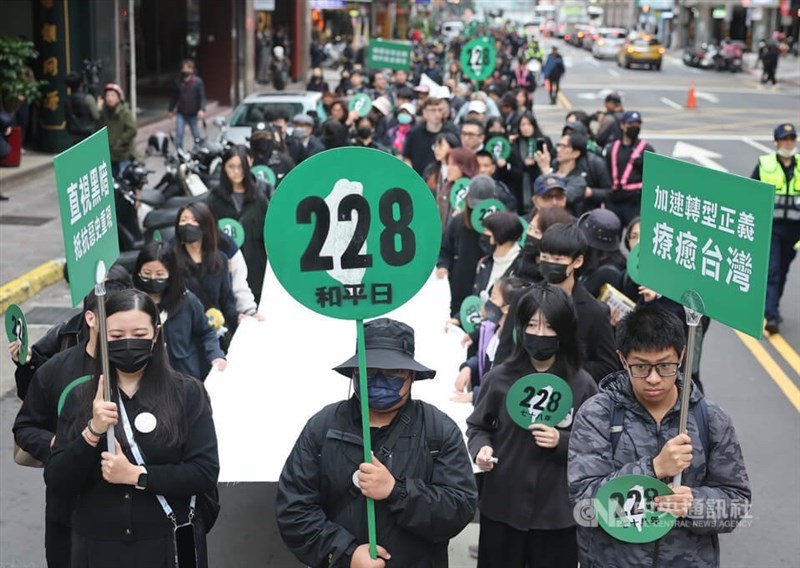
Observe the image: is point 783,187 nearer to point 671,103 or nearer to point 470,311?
point 470,311

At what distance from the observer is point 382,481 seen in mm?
3977

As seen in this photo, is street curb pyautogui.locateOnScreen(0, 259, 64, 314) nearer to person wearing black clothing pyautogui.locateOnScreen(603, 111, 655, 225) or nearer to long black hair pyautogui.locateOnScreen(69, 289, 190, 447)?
person wearing black clothing pyautogui.locateOnScreen(603, 111, 655, 225)

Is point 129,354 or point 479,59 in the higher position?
point 479,59

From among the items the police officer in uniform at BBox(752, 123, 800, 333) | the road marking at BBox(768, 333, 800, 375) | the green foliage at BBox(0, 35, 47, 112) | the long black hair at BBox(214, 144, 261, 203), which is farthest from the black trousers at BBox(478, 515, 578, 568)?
the green foliage at BBox(0, 35, 47, 112)

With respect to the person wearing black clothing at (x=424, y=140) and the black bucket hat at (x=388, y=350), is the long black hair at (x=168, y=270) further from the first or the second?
the person wearing black clothing at (x=424, y=140)

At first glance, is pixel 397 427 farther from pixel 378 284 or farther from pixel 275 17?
pixel 275 17

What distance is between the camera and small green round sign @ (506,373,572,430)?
475 centimetres

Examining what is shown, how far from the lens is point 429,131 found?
13367 mm

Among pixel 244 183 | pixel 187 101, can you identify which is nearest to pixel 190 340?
pixel 244 183

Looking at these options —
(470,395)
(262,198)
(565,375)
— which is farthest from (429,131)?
(565,375)

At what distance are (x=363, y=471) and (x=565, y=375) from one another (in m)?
1.31

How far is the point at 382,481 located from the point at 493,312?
2258mm

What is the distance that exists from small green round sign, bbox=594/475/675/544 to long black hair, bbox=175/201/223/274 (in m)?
3.89

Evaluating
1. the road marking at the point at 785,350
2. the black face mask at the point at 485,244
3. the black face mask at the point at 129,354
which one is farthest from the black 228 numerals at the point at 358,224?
the road marking at the point at 785,350
